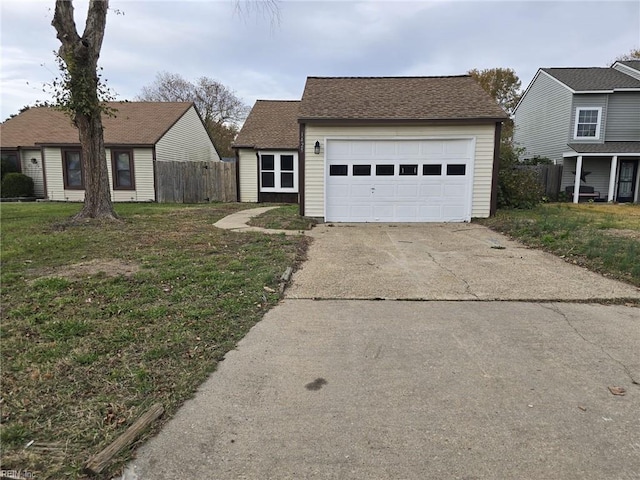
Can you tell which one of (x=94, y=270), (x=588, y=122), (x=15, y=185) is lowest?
(x=94, y=270)

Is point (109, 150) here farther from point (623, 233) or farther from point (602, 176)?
point (602, 176)

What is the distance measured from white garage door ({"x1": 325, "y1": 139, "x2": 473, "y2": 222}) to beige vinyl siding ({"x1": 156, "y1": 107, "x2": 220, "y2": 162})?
11.0 metres

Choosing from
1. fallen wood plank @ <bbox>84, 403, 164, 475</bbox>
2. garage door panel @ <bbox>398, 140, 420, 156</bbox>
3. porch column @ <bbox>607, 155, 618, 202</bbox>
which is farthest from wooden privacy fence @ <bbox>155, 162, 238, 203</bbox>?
fallen wood plank @ <bbox>84, 403, 164, 475</bbox>

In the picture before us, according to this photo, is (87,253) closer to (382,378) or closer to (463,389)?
(382,378)

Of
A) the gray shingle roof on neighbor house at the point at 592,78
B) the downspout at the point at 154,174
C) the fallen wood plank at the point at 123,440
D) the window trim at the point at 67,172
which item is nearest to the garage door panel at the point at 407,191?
the fallen wood plank at the point at 123,440

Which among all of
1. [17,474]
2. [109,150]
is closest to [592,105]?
Result: [109,150]

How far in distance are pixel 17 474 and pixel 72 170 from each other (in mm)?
20745

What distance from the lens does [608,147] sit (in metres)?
19.8

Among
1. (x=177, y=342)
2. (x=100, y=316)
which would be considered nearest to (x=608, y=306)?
(x=177, y=342)

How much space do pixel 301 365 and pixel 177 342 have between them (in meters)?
1.16

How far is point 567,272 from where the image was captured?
6.70 metres

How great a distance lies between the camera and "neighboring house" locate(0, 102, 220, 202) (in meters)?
19.5

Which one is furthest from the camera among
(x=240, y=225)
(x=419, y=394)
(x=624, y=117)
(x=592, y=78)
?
(x=592, y=78)

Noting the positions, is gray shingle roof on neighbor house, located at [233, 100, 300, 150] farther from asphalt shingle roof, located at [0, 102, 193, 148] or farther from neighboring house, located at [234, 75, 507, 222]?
neighboring house, located at [234, 75, 507, 222]
